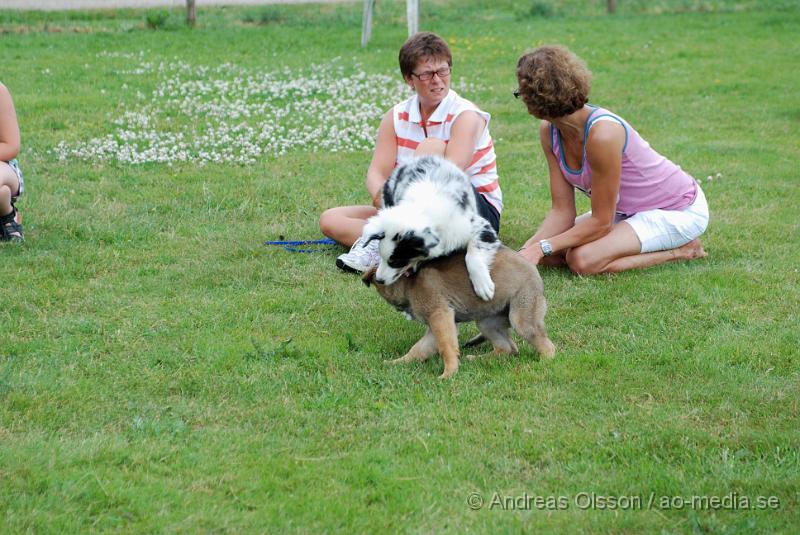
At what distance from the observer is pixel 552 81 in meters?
5.50

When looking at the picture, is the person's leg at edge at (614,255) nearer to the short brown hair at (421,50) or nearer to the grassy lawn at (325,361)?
the grassy lawn at (325,361)

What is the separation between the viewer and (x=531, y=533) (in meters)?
3.21

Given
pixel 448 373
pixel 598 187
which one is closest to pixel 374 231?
pixel 448 373

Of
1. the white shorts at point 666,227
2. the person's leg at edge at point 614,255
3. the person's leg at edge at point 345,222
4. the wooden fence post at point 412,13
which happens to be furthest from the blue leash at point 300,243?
the wooden fence post at point 412,13

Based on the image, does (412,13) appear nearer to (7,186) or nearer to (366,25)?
(366,25)

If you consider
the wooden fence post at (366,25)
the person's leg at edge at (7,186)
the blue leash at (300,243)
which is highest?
the wooden fence post at (366,25)

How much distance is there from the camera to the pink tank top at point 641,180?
20.0ft

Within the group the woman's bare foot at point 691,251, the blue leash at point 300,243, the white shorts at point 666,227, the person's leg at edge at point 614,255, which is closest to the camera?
the person's leg at edge at point 614,255

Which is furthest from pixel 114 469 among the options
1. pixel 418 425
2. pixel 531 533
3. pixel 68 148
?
pixel 68 148

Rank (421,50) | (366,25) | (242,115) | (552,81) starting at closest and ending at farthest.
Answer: (552,81) < (421,50) < (242,115) < (366,25)

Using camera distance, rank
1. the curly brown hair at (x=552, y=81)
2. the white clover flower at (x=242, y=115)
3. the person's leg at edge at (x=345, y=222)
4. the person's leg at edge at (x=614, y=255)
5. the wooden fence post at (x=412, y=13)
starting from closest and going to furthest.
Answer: the curly brown hair at (x=552, y=81) → the person's leg at edge at (x=614, y=255) → the person's leg at edge at (x=345, y=222) → the white clover flower at (x=242, y=115) → the wooden fence post at (x=412, y=13)

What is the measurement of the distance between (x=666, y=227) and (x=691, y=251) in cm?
30

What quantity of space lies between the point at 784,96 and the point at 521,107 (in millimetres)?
3326

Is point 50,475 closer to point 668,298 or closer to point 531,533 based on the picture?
point 531,533
